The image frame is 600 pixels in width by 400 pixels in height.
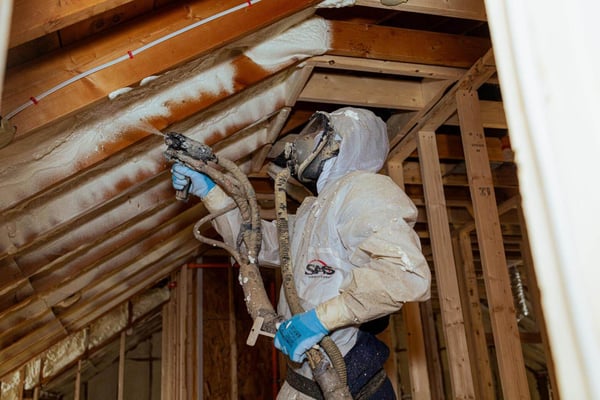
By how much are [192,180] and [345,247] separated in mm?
739

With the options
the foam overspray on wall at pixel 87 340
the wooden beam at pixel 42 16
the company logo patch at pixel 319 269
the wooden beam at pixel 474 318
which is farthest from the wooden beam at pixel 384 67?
the foam overspray on wall at pixel 87 340

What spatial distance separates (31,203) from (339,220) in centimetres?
118

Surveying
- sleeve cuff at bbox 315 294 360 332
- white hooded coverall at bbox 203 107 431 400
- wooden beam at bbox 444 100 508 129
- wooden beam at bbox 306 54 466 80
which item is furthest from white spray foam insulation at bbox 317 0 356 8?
wooden beam at bbox 444 100 508 129

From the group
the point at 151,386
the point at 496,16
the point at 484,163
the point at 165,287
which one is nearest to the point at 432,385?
the point at 165,287

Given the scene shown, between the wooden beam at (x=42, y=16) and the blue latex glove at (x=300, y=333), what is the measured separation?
111 cm

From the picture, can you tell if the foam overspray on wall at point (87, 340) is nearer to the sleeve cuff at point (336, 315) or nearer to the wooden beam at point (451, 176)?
the wooden beam at point (451, 176)

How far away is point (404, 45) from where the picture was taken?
2.54 meters

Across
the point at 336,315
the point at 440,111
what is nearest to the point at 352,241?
the point at 336,315

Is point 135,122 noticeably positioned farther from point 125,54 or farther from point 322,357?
point 322,357

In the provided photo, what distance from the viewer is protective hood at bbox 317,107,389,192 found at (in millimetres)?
2279

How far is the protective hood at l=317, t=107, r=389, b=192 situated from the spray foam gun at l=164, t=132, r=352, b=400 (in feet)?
0.65

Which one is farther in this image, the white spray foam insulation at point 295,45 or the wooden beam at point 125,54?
the white spray foam insulation at point 295,45

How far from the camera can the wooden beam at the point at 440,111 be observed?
252cm

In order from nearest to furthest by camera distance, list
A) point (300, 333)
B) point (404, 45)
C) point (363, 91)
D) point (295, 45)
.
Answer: point (300, 333)
point (295, 45)
point (404, 45)
point (363, 91)
